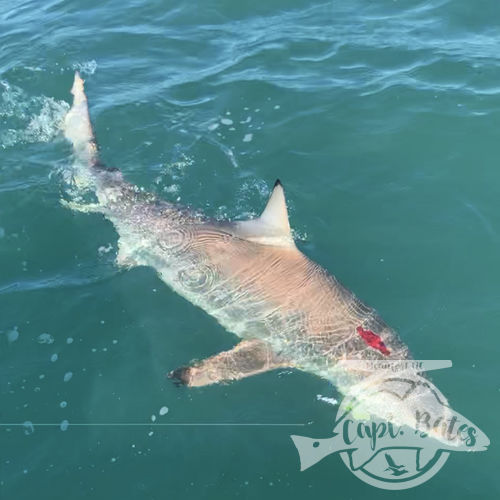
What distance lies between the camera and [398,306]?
7430mm

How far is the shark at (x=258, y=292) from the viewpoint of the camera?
6.66m

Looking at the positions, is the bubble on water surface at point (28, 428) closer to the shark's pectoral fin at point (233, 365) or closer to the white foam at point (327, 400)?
the shark's pectoral fin at point (233, 365)

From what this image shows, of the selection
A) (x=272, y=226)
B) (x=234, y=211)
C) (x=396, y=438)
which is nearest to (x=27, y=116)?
(x=234, y=211)

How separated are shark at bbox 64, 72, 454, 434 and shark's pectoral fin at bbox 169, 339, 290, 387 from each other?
0.01 m

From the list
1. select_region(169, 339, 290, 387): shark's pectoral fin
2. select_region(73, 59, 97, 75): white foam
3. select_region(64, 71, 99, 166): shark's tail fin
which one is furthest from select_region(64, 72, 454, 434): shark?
select_region(73, 59, 97, 75): white foam

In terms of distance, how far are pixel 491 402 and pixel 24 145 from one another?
8405mm

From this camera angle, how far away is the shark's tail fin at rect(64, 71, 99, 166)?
936cm

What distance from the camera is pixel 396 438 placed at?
6.06m

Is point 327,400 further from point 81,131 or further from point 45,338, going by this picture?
point 81,131

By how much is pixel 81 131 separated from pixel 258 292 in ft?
15.2

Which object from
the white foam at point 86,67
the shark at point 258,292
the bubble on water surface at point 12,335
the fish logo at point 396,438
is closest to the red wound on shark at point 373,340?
the shark at point 258,292

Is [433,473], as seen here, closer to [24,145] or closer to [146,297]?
[146,297]

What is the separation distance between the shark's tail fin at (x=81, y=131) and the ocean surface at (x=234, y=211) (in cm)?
30

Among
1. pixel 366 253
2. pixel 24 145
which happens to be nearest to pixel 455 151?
pixel 366 253
